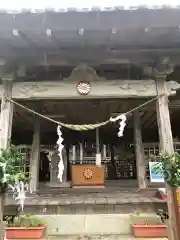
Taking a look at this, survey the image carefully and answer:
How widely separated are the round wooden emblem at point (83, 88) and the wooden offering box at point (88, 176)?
5.16 meters

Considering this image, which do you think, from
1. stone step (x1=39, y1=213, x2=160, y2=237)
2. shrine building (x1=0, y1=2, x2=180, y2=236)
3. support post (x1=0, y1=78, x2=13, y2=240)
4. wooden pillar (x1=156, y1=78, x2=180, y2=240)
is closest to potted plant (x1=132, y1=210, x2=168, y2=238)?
stone step (x1=39, y1=213, x2=160, y2=237)

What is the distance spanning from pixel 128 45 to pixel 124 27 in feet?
2.44

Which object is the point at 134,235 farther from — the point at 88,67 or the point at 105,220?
the point at 88,67

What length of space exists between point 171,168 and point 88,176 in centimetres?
584

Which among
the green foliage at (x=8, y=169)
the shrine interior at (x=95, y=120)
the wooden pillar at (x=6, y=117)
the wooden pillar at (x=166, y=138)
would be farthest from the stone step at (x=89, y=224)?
the shrine interior at (x=95, y=120)

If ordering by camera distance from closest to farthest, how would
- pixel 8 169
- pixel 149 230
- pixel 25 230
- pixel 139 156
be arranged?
1. pixel 8 169
2. pixel 25 230
3. pixel 149 230
4. pixel 139 156

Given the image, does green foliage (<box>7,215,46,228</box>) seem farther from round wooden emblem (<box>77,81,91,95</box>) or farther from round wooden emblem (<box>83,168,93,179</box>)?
round wooden emblem (<box>83,168,93,179</box>)

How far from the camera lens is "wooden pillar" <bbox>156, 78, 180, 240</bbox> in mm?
4535

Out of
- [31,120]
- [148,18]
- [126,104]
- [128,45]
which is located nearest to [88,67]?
[128,45]

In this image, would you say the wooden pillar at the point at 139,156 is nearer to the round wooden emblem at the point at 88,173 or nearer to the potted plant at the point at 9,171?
the round wooden emblem at the point at 88,173

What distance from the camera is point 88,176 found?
9.95 m

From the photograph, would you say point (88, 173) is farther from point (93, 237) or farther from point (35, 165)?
point (93, 237)

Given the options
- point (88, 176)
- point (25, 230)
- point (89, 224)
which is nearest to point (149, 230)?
point (89, 224)

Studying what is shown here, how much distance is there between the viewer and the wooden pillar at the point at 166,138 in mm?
4535
